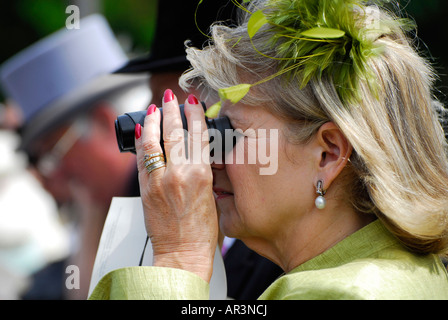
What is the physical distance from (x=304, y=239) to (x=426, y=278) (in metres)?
0.37

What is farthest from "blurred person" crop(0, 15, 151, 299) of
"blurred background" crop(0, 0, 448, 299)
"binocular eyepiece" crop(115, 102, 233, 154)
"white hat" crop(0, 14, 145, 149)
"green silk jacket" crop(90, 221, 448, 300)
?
"green silk jacket" crop(90, 221, 448, 300)

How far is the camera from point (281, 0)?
68.6 inches

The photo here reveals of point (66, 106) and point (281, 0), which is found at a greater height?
point (281, 0)

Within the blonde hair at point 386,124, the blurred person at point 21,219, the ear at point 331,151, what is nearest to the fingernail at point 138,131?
the blonde hair at point 386,124

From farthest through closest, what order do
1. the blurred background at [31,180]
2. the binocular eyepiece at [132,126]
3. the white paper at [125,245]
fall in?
the blurred background at [31,180] < the white paper at [125,245] < the binocular eyepiece at [132,126]

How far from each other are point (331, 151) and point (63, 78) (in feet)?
7.45

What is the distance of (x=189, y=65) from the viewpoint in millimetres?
2840

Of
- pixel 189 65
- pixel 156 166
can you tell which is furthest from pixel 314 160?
pixel 189 65

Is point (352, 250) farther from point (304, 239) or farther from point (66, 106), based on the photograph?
point (66, 106)

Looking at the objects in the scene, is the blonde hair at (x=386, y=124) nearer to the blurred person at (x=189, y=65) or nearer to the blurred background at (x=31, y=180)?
the blurred person at (x=189, y=65)

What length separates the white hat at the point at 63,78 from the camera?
11.3 feet

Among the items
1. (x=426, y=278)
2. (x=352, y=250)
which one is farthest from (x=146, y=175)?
(x=426, y=278)

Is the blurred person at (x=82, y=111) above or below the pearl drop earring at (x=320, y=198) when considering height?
below

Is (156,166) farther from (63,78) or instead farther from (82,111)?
(63,78)
